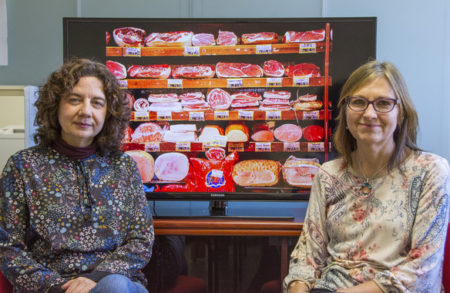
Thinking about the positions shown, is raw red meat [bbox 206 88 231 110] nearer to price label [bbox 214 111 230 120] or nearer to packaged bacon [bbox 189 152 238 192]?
price label [bbox 214 111 230 120]

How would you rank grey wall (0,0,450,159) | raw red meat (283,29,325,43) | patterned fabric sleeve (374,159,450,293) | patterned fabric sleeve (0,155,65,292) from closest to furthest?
patterned fabric sleeve (374,159,450,293) → patterned fabric sleeve (0,155,65,292) → raw red meat (283,29,325,43) → grey wall (0,0,450,159)

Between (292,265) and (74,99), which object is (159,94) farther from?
(292,265)

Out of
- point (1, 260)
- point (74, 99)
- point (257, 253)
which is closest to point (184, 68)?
point (74, 99)

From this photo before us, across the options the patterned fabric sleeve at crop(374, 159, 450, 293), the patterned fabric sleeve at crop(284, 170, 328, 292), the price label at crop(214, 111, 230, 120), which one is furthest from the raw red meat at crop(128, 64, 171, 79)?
the patterned fabric sleeve at crop(374, 159, 450, 293)

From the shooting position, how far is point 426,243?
137 cm

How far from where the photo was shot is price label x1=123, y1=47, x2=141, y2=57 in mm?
2074

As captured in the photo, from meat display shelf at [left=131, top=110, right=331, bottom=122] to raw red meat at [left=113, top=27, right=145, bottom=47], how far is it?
35 centimetres

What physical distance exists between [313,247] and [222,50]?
3.47ft

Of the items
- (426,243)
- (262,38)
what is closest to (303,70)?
(262,38)

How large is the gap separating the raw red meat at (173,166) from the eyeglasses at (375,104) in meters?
0.91

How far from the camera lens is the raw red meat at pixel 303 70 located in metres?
2.05

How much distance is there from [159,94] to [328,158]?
3.00 ft

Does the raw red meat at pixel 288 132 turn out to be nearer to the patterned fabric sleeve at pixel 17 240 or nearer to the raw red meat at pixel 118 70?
the raw red meat at pixel 118 70

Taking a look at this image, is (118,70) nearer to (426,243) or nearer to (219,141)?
(219,141)
